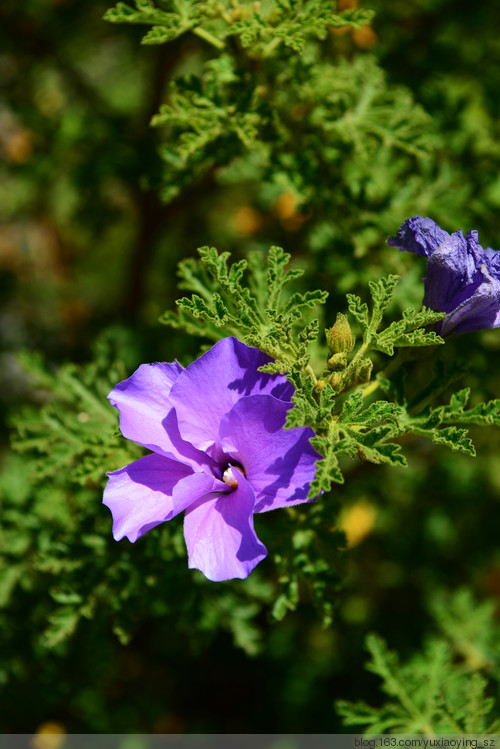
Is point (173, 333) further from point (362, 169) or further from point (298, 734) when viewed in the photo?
point (298, 734)

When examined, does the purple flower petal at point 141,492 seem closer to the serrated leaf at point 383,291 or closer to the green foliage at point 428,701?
the serrated leaf at point 383,291

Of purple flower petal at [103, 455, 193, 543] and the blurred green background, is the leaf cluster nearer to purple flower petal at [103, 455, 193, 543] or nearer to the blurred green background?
the blurred green background

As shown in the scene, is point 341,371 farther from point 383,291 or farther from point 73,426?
point 73,426

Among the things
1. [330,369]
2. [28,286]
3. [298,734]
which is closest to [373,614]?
[298,734]

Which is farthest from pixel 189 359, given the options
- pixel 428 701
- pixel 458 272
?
pixel 428 701

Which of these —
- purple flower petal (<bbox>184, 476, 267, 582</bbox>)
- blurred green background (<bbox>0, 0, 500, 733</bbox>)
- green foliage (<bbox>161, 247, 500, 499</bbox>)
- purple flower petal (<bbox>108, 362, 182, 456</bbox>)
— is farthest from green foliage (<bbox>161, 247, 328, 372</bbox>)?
blurred green background (<bbox>0, 0, 500, 733</bbox>)

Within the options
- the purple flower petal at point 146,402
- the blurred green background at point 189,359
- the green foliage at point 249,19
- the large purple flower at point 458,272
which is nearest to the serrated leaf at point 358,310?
the large purple flower at point 458,272

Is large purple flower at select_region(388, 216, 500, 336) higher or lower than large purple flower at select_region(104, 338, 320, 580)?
higher
